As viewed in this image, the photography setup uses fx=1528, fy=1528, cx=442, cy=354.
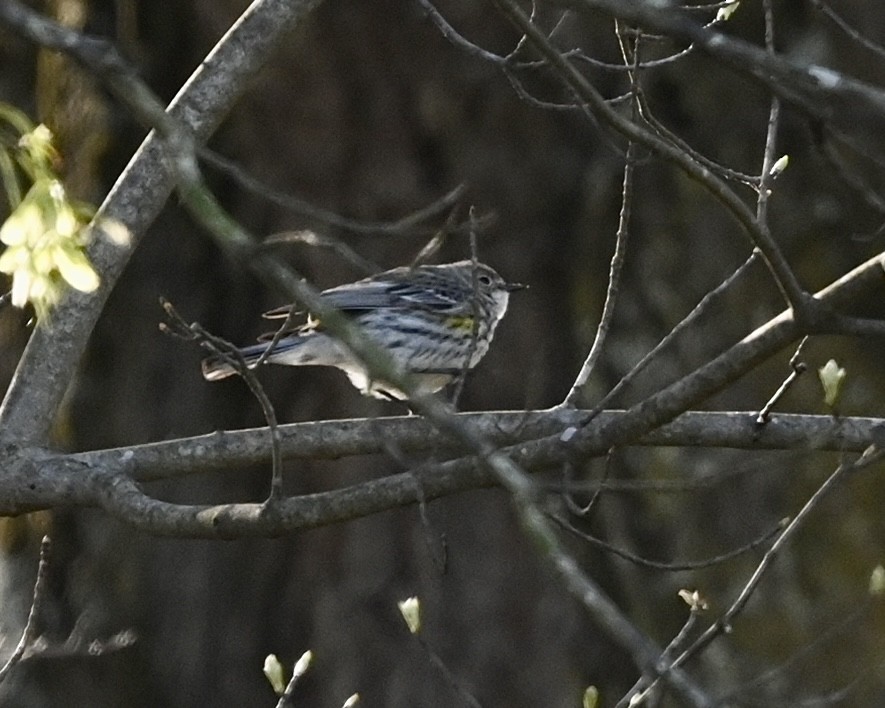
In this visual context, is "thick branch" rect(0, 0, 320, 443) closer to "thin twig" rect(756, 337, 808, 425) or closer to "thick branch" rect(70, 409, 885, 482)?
"thick branch" rect(70, 409, 885, 482)

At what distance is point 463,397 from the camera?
740 cm

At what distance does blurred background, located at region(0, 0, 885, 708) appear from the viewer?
727cm

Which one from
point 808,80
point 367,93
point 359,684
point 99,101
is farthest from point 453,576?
point 808,80

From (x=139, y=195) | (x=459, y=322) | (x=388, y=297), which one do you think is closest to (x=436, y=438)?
(x=139, y=195)

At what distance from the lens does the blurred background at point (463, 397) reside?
7.27 meters

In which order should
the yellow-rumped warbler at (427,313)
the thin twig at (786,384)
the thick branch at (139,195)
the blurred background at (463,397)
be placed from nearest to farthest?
the thin twig at (786,384), the thick branch at (139,195), the yellow-rumped warbler at (427,313), the blurred background at (463,397)

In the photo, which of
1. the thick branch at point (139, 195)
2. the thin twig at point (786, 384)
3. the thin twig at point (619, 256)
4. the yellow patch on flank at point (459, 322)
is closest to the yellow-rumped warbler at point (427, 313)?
the yellow patch on flank at point (459, 322)

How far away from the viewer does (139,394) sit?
24.3ft

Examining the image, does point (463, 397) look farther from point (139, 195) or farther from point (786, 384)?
point (786, 384)

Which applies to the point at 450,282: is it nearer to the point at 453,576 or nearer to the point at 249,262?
the point at 453,576

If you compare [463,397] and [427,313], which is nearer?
[427,313]

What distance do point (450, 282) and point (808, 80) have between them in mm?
4553

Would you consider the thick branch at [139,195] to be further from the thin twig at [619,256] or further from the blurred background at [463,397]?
the blurred background at [463,397]

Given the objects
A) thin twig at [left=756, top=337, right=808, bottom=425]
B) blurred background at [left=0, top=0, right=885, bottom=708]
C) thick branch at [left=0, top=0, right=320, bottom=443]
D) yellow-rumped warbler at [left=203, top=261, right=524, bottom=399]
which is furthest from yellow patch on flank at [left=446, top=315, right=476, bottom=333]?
thin twig at [left=756, top=337, right=808, bottom=425]
